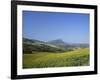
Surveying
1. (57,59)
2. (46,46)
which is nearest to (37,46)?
(46,46)

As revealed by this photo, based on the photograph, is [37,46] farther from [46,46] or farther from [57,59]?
[57,59]

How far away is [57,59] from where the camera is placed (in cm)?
220

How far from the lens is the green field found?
2.11 m

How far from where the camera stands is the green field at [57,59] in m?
2.11

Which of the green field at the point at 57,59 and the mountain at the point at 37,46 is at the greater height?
the mountain at the point at 37,46

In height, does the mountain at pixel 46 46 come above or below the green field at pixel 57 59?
above

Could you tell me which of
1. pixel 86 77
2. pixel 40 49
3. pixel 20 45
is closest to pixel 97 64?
pixel 86 77

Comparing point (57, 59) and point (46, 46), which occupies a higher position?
point (46, 46)

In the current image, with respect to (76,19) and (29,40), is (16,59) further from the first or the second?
(76,19)

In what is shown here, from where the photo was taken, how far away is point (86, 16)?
231 cm

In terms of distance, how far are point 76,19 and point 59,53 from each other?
0.41 metres

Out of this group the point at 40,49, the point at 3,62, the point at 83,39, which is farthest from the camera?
the point at 83,39

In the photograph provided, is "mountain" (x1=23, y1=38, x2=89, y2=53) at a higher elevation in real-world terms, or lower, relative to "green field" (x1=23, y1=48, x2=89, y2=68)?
higher

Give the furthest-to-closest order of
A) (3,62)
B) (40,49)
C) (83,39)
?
(83,39) < (40,49) < (3,62)
